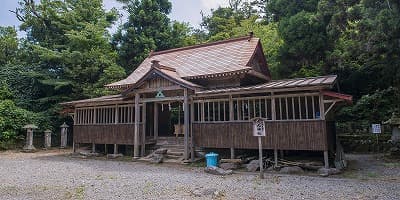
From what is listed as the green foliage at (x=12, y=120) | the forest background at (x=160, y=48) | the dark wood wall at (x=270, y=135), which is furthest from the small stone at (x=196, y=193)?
the green foliage at (x=12, y=120)

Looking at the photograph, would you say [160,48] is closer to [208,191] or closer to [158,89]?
[158,89]

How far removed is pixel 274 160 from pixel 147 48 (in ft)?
60.9

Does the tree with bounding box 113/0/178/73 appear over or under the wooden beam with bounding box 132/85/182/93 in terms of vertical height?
over

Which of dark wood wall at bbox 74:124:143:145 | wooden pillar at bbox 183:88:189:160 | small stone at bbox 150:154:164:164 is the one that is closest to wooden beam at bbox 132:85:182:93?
wooden pillar at bbox 183:88:189:160

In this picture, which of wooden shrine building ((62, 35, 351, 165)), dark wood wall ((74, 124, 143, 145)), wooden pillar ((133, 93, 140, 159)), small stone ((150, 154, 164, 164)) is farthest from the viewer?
dark wood wall ((74, 124, 143, 145))

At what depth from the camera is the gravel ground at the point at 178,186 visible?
24.1 ft

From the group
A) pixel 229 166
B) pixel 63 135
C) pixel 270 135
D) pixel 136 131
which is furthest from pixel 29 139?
pixel 270 135

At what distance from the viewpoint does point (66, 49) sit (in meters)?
25.5

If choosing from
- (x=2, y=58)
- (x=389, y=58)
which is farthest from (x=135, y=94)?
(x=2, y=58)

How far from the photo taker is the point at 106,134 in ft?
54.4

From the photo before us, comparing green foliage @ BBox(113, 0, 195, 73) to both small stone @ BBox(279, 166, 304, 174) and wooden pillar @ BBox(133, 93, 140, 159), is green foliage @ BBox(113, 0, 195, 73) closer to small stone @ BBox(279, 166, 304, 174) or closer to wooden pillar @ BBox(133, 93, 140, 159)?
wooden pillar @ BBox(133, 93, 140, 159)

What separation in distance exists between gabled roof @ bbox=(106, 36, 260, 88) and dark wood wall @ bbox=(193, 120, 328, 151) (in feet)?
9.61

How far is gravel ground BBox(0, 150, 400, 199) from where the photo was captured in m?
7.34

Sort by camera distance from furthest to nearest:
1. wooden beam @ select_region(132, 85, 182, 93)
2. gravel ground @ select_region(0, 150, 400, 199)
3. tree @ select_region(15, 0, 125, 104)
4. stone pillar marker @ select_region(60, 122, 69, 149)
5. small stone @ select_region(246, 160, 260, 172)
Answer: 1. tree @ select_region(15, 0, 125, 104)
2. stone pillar marker @ select_region(60, 122, 69, 149)
3. wooden beam @ select_region(132, 85, 182, 93)
4. small stone @ select_region(246, 160, 260, 172)
5. gravel ground @ select_region(0, 150, 400, 199)
